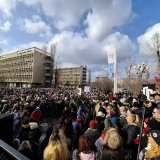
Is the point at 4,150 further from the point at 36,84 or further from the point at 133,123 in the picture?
the point at 36,84

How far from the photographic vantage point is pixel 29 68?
418 ft

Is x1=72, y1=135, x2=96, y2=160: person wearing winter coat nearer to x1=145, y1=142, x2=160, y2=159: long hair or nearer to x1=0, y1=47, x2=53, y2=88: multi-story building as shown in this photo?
x1=145, y1=142, x2=160, y2=159: long hair

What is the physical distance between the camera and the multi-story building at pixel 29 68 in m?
124

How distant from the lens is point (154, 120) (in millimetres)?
6629

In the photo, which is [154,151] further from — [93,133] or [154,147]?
[93,133]

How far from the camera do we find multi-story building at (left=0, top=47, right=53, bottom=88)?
12388cm

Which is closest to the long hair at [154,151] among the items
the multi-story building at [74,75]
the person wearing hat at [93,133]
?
the person wearing hat at [93,133]

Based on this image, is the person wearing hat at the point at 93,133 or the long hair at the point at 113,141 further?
the person wearing hat at the point at 93,133

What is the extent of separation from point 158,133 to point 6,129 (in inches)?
118

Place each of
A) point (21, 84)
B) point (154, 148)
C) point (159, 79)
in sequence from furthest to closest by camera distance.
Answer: point (21, 84), point (159, 79), point (154, 148)

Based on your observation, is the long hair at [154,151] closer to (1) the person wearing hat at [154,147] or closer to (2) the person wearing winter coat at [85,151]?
(1) the person wearing hat at [154,147]

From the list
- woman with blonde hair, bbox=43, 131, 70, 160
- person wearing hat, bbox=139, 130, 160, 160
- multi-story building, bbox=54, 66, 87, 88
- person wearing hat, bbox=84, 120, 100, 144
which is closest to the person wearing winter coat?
woman with blonde hair, bbox=43, 131, 70, 160

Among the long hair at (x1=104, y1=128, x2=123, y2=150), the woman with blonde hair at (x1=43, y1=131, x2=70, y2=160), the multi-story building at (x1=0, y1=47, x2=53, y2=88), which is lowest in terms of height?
the woman with blonde hair at (x1=43, y1=131, x2=70, y2=160)

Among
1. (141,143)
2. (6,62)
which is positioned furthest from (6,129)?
(6,62)
